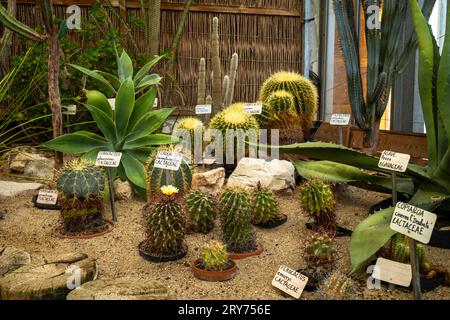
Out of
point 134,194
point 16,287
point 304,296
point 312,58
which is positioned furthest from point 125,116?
point 312,58

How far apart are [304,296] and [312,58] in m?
3.43

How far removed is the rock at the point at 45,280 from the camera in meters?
1.41

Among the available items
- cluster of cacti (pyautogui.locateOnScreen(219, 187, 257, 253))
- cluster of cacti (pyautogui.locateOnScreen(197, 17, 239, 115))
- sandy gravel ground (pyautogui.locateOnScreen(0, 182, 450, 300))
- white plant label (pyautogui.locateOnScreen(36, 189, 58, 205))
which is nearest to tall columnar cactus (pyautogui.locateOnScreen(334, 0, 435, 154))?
sandy gravel ground (pyautogui.locateOnScreen(0, 182, 450, 300))

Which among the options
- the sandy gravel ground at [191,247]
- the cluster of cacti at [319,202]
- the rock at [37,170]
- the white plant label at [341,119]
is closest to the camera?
the sandy gravel ground at [191,247]

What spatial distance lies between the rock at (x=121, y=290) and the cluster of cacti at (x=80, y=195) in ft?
2.26

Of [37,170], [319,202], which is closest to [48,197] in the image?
[37,170]

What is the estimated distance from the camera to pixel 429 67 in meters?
1.75

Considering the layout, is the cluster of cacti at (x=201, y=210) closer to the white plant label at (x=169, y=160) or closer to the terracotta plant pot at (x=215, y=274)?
the white plant label at (x=169, y=160)

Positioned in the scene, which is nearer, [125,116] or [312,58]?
[125,116]

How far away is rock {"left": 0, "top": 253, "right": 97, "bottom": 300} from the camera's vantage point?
1.41 m

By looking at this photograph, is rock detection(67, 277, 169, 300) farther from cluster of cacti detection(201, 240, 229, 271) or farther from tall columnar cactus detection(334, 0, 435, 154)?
tall columnar cactus detection(334, 0, 435, 154)

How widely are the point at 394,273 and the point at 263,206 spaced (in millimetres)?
747

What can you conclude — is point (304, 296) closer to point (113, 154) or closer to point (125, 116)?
point (113, 154)

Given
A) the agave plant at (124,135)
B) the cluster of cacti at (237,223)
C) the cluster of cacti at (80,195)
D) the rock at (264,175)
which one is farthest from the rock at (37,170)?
the cluster of cacti at (237,223)
